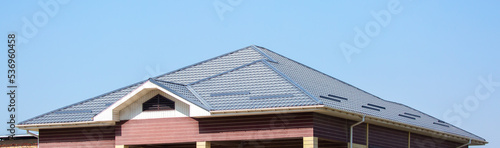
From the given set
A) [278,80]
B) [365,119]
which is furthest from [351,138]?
[278,80]

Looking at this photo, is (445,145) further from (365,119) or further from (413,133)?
(365,119)

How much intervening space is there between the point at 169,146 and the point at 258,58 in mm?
5862

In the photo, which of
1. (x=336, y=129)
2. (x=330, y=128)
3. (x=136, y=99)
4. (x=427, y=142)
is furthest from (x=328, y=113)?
(x=427, y=142)

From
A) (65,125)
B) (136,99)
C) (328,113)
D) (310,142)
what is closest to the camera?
(310,142)

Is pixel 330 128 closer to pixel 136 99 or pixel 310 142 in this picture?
pixel 310 142

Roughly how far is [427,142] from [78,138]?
16677mm

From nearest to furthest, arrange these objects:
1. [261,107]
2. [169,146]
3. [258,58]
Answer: [261,107]
[169,146]
[258,58]

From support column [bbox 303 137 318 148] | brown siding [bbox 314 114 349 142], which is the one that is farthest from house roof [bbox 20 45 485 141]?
support column [bbox 303 137 318 148]

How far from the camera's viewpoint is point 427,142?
1457 inches

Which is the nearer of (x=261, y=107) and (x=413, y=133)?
(x=261, y=107)

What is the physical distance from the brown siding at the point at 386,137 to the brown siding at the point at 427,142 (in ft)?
2.92

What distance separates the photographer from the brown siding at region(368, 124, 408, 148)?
32469 millimetres

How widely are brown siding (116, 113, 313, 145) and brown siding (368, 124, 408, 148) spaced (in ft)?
17.1

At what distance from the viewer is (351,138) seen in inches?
1205
